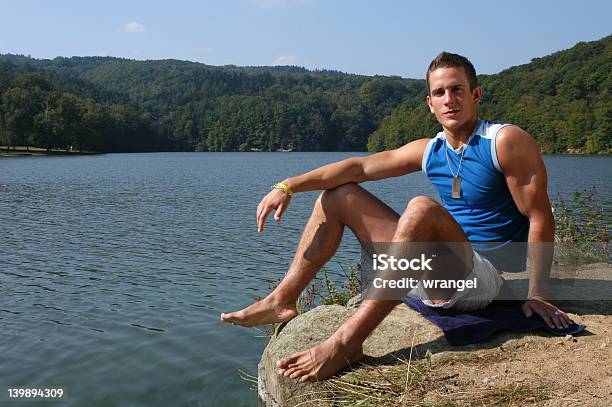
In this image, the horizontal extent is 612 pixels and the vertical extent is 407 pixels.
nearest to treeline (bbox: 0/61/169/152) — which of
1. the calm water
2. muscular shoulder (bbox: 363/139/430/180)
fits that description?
the calm water

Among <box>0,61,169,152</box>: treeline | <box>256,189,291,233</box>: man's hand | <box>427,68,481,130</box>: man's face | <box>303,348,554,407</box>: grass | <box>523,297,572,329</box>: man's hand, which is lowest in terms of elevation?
<box>303,348,554,407</box>: grass

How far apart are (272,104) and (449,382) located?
171564 mm

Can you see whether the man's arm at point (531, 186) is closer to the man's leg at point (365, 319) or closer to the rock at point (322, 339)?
the man's leg at point (365, 319)

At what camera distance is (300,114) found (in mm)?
165750

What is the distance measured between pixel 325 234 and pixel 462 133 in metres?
1.13

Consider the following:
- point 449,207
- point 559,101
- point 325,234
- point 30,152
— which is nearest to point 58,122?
point 30,152

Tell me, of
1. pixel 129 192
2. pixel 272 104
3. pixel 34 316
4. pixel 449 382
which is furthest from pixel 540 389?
pixel 272 104

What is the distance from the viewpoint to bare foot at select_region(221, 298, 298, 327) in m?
4.49

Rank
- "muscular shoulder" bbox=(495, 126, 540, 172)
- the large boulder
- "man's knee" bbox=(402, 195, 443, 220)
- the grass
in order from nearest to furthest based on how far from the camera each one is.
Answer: the grass → "man's knee" bbox=(402, 195, 443, 220) → "muscular shoulder" bbox=(495, 126, 540, 172) → the large boulder

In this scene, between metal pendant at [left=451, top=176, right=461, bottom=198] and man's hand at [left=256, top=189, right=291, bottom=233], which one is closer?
metal pendant at [left=451, top=176, right=461, bottom=198]

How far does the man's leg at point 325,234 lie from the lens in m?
4.03

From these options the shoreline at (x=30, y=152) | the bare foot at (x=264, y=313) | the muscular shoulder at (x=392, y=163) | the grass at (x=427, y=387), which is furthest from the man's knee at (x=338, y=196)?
the shoreline at (x=30, y=152)

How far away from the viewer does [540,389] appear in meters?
3.33

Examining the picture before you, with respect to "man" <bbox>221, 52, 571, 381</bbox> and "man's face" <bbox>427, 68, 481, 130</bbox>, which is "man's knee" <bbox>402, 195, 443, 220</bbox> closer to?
"man" <bbox>221, 52, 571, 381</bbox>
